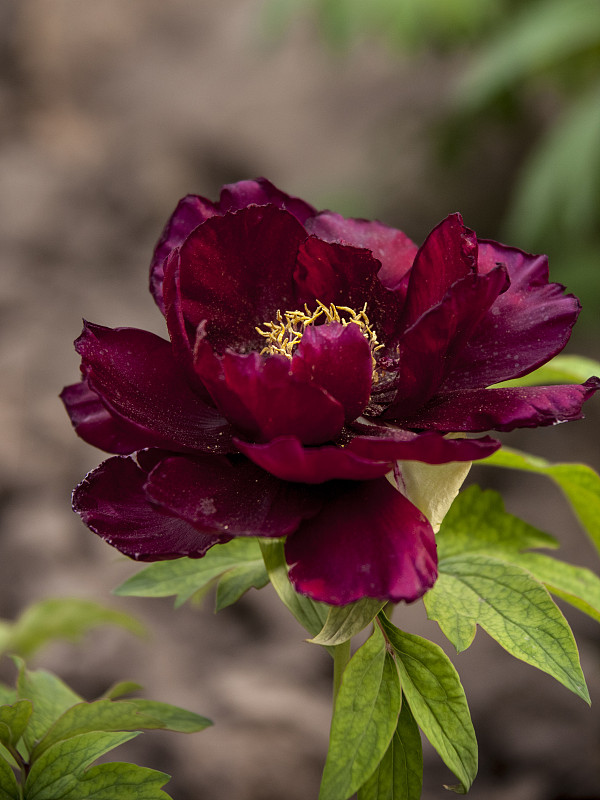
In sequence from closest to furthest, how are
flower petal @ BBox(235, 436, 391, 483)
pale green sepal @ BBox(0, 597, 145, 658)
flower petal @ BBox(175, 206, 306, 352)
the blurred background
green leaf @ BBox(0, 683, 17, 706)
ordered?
flower petal @ BBox(235, 436, 391, 483) → flower petal @ BBox(175, 206, 306, 352) → green leaf @ BBox(0, 683, 17, 706) → pale green sepal @ BBox(0, 597, 145, 658) → the blurred background

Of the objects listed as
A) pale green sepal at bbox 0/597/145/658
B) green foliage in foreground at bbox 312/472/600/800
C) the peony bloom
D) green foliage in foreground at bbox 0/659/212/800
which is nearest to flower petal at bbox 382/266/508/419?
the peony bloom

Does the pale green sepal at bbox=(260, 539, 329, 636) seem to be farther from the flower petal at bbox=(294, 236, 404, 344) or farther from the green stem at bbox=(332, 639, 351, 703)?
the flower petal at bbox=(294, 236, 404, 344)

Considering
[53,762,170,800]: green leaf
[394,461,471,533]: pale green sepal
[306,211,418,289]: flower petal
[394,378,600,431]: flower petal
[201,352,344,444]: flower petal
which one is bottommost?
[53,762,170,800]: green leaf

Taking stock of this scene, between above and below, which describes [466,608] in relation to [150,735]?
above

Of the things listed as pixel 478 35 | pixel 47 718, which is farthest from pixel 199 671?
pixel 478 35

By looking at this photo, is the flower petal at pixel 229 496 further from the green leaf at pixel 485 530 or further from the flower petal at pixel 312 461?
the green leaf at pixel 485 530

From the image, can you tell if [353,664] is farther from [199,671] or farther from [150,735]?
[199,671]

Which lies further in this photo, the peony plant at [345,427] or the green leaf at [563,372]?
the green leaf at [563,372]

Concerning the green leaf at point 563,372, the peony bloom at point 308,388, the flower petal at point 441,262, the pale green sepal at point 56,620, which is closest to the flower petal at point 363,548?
the peony bloom at point 308,388
